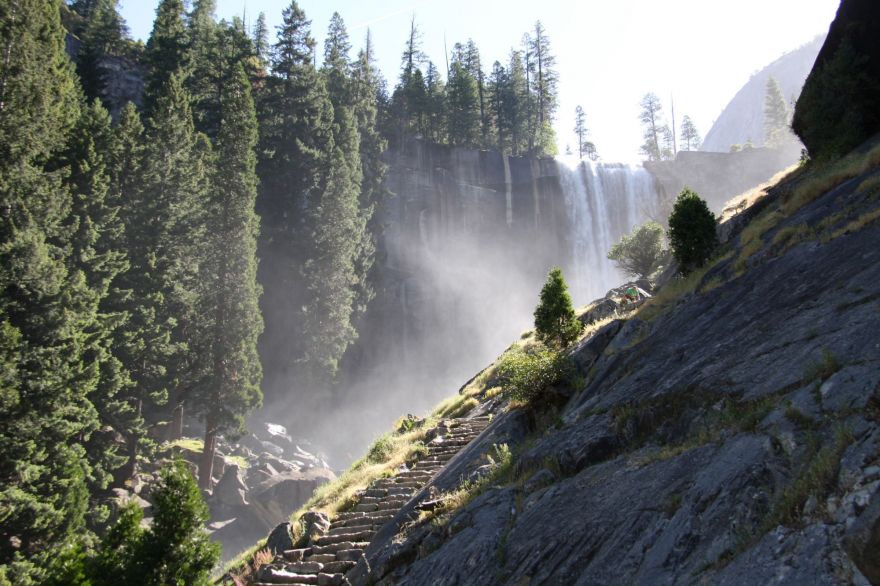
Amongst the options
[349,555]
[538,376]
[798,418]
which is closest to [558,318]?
[538,376]

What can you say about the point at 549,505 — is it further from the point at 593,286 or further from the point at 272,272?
the point at 593,286

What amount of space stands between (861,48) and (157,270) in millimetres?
31445

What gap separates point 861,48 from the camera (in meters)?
A: 19.5

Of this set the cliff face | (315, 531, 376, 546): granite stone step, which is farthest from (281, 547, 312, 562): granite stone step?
the cliff face

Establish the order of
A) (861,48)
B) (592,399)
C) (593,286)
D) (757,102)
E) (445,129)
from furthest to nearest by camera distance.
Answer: (757,102) < (445,129) < (593,286) < (861,48) < (592,399)

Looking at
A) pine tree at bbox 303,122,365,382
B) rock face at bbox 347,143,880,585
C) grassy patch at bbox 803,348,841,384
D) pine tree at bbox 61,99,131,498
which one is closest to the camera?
rock face at bbox 347,143,880,585

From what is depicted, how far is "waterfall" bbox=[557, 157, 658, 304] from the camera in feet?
204

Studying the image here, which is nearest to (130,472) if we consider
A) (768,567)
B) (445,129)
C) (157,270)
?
(157,270)

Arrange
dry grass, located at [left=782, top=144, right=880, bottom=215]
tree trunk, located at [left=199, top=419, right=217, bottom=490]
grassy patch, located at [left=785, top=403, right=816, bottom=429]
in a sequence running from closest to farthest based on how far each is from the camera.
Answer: grassy patch, located at [left=785, top=403, right=816, bottom=429]
dry grass, located at [left=782, top=144, right=880, bottom=215]
tree trunk, located at [left=199, top=419, right=217, bottom=490]

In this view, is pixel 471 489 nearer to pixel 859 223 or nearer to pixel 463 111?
pixel 859 223

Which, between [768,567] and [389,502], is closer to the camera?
[768,567]

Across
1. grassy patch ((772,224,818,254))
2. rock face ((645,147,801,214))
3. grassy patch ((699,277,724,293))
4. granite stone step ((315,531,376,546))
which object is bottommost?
granite stone step ((315,531,376,546))

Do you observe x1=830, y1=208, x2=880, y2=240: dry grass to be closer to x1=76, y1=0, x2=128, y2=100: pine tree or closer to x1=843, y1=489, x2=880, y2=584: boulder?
x1=843, y1=489, x2=880, y2=584: boulder

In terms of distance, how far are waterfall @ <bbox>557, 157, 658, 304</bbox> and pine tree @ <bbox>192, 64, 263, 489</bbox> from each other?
33.5 m
